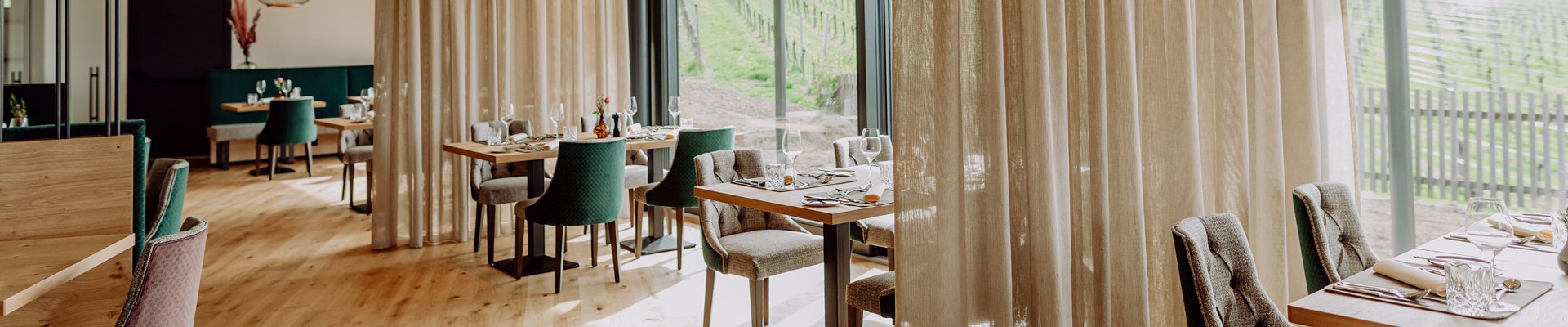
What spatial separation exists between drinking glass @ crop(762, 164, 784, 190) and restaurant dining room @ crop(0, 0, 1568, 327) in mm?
12

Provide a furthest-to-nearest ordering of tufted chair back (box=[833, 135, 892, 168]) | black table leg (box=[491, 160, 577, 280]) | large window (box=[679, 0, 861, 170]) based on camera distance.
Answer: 1. large window (box=[679, 0, 861, 170])
2. black table leg (box=[491, 160, 577, 280])
3. tufted chair back (box=[833, 135, 892, 168])

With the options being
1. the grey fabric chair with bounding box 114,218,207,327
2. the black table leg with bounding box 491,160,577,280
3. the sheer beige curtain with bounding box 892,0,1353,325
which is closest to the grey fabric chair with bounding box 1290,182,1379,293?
the sheer beige curtain with bounding box 892,0,1353,325

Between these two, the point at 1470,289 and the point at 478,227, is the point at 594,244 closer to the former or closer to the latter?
the point at 478,227

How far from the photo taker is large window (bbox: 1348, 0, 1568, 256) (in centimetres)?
299

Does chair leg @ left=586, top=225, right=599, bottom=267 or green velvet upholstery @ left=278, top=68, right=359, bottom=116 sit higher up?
green velvet upholstery @ left=278, top=68, right=359, bottom=116

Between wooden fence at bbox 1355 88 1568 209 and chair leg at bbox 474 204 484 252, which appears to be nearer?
wooden fence at bbox 1355 88 1568 209

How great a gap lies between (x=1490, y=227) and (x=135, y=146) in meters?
3.68

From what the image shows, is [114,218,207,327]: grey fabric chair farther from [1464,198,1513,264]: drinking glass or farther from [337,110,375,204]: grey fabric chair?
[337,110,375,204]: grey fabric chair

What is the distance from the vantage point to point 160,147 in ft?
37.0

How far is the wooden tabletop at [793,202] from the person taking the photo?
9.68 ft

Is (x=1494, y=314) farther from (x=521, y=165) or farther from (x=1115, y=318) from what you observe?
(x=521, y=165)

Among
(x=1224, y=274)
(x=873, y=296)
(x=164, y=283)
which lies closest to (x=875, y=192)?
(x=873, y=296)

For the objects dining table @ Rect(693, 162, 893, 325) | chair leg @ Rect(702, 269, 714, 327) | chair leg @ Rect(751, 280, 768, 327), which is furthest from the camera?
chair leg @ Rect(702, 269, 714, 327)

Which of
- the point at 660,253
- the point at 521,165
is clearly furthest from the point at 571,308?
the point at 521,165
